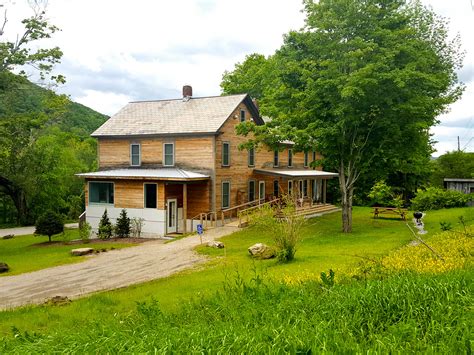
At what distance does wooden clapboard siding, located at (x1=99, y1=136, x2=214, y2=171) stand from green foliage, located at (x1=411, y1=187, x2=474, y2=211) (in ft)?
63.1

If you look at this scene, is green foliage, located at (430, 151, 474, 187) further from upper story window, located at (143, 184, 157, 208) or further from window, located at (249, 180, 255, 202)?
upper story window, located at (143, 184, 157, 208)

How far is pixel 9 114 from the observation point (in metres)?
22.5

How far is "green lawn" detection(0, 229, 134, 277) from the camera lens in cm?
1847

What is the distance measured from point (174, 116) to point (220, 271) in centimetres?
1918

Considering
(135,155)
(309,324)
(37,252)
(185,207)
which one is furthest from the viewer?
(135,155)

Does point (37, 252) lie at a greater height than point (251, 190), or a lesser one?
lesser

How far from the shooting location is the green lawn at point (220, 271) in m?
9.78

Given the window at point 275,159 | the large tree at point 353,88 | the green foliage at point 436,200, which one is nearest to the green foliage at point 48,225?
the large tree at point 353,88

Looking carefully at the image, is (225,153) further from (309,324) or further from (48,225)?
(309,324)

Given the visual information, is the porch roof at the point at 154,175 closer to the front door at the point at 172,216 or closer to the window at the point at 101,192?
the window at the point at 101,192

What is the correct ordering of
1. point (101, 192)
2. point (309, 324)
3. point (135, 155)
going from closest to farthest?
point (309, 324) → point (101, 192) → point (135, 155)

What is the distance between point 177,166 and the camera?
2939 centimetres

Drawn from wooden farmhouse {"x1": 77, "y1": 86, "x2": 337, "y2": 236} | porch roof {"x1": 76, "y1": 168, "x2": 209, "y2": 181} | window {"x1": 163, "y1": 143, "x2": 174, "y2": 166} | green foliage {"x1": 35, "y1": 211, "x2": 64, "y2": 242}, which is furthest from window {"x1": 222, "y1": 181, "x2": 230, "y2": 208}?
green foliage {"x1": 35, "y1": 211, "x2": 64, "y2": 242}

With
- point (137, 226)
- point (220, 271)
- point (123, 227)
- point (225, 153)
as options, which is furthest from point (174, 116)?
point (220, 271)
